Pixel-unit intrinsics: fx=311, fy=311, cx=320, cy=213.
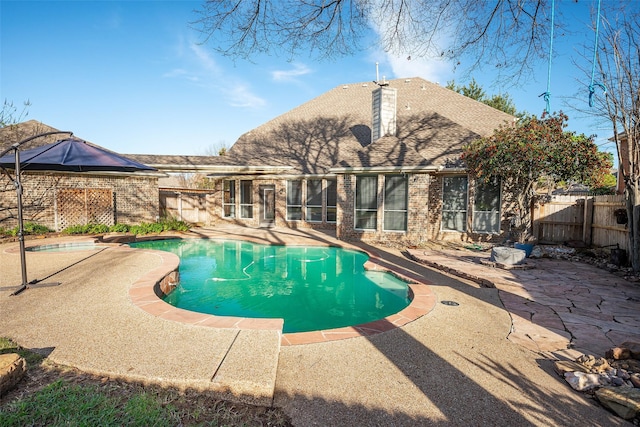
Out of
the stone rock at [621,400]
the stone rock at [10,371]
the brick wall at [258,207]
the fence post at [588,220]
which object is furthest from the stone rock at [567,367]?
the brick wall at [258,207]

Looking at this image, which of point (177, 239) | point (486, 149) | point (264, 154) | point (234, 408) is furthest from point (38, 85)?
point (486, 149)

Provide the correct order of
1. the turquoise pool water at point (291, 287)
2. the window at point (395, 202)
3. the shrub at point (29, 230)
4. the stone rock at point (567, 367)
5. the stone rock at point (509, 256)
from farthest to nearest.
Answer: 1. the window at point (395, 202)
2. the shrub at point (29, 230)
3. the stone rock at point (509, 256)
4. the turquoise pool water at point (291, 287)
5. the stone rock at point (567, 367)

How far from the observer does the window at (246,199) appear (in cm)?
1658

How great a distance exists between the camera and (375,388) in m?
2.69

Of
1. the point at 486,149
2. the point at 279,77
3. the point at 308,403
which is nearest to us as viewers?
the point at 308,403

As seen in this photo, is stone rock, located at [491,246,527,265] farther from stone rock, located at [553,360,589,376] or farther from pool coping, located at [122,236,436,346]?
stone rock, located at [553,360,589,376]

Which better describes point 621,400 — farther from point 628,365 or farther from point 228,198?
point 228,198

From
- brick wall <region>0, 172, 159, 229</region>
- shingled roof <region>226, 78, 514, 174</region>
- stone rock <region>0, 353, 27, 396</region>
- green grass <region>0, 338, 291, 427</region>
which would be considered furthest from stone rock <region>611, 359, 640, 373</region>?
brick wall <region>0, 172, 159, 229</region>

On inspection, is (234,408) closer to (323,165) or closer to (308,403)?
(308,403)

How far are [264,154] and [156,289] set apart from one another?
12217 millimetres

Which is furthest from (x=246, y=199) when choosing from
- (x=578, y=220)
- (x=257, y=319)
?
(x=578, y=220)

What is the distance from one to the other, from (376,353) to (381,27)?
3.82 meters

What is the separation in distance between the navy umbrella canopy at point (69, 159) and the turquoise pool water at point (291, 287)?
287cm

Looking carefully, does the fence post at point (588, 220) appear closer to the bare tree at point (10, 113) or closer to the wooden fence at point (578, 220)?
the wooden fence at point (578, 220)
